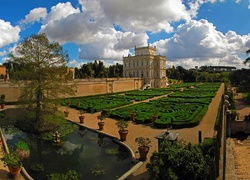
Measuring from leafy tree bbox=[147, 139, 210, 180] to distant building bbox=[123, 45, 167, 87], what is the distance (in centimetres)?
5232

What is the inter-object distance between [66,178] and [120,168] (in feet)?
9.19

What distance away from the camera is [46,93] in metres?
14.4

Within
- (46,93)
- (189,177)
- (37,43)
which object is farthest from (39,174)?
(37,43)

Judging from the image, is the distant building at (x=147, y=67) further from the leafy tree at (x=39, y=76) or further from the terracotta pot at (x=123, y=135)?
the terracotta pot at (x=123, y=135)

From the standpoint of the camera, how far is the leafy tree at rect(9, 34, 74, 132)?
543 inches

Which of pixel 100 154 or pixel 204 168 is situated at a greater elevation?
pixel 204 168

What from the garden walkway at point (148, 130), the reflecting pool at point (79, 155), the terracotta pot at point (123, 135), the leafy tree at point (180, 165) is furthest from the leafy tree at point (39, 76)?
the leafy tree at point (180, 165)

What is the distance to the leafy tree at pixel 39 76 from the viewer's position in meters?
13.8

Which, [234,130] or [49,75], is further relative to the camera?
[234,130]

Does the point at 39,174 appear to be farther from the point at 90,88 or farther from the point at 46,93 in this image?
the point at 90,88

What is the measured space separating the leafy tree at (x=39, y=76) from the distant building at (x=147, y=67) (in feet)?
150

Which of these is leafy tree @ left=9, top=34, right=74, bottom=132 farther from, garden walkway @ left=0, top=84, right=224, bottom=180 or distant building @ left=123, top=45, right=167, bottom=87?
distant building @ left=123, top=45, right=167, bottom=87

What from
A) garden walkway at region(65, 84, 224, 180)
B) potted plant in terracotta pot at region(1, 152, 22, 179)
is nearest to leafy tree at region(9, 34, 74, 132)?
garden walkway at region(65, 84, 224, 180)

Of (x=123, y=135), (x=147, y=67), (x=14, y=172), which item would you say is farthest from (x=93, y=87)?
(x=14, y=172)
